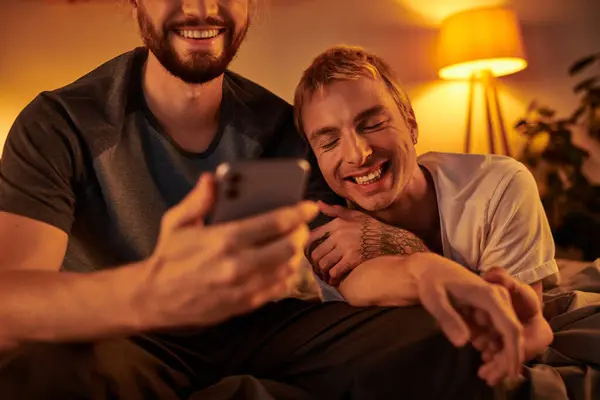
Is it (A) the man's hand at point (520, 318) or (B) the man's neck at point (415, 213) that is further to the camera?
(B) the man's neck at point (415, 213)

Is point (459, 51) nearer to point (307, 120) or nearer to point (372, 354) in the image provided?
point (307, 120)

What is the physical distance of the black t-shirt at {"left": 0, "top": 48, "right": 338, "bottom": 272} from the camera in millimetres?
909

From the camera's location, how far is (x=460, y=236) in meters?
1.08

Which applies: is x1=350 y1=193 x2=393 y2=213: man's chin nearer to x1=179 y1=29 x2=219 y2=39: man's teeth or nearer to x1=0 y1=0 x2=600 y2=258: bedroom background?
x1=179 y1=29 x2=219 y2=39: man's teeth

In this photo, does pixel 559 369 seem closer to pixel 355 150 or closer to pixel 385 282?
pixel 385 282

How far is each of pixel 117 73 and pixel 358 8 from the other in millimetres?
1513

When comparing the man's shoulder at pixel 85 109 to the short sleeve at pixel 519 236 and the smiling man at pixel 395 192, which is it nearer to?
the smiling man at pixel 395 192

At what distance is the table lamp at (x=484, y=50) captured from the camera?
226cm

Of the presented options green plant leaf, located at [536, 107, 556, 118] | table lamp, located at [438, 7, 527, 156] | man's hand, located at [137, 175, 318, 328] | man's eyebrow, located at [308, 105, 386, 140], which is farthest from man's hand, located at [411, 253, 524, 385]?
green plant leaf, located at [536, 107, 556, 118]

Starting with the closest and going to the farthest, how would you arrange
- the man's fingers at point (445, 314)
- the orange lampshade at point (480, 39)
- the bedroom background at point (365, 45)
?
the man's fingers at point (445, 314) → the bedroom background at point (365, 45) → the orange lampshade at point (480, 39)

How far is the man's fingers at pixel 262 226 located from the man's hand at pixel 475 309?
9.4 inches

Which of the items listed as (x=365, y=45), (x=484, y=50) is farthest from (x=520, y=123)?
(x=365, y=45)

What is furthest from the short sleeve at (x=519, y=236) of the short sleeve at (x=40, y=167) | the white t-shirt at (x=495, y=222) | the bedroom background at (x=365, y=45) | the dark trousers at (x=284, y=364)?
the bedroom background at (x=365, y=45)

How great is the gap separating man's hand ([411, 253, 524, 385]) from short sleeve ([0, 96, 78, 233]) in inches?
21.1
